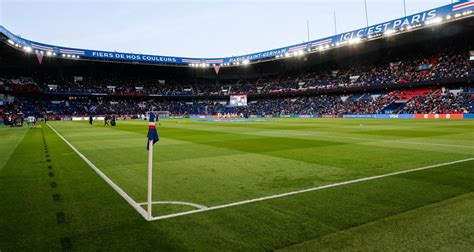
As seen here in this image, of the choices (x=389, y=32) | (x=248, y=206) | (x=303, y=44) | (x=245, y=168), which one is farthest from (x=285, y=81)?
(x=248, y=206)

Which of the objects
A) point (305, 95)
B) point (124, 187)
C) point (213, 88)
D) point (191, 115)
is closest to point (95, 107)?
point (191, 115)

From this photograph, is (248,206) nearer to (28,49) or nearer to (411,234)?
(411,234)

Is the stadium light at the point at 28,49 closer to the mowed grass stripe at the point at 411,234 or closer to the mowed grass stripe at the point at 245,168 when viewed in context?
the mowed grass stripe at the point at 245,168

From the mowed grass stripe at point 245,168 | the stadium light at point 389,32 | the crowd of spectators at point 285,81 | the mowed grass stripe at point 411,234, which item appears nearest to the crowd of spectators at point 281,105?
the crowd of spectators at point 285,81

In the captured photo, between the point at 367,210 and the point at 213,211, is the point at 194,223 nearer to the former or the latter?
the point at 213,211

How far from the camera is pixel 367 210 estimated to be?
543cm

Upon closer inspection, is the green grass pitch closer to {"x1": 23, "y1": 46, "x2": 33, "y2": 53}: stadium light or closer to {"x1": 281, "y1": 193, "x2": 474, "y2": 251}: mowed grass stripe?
{"x1": 281, "y1": 193, "x2": 474, "y2": 251}: mowed grass stripe

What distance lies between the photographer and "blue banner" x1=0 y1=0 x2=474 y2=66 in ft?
151

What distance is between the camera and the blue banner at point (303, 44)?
46.1m

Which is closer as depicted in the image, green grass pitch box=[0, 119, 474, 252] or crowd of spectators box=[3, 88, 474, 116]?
green grass pitch box=[0, 119, 474, 252]

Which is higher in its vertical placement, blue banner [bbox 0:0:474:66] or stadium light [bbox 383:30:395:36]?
blue banner [bbox 0:0:474:66]

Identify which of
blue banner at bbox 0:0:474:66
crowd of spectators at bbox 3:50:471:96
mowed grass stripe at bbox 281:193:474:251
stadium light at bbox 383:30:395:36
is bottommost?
mowed grass stripe at bbox 281:193:474:251

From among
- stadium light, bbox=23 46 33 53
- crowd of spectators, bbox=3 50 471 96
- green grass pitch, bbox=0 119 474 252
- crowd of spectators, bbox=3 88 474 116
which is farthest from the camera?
crowd of spectators, bbox=3 50 471 96

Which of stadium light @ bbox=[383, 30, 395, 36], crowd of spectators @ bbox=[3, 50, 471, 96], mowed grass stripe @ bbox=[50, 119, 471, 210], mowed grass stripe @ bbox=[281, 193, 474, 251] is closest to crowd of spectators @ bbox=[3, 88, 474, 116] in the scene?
crowd of spectators @ bbox=[3, 50, 471, 96]
